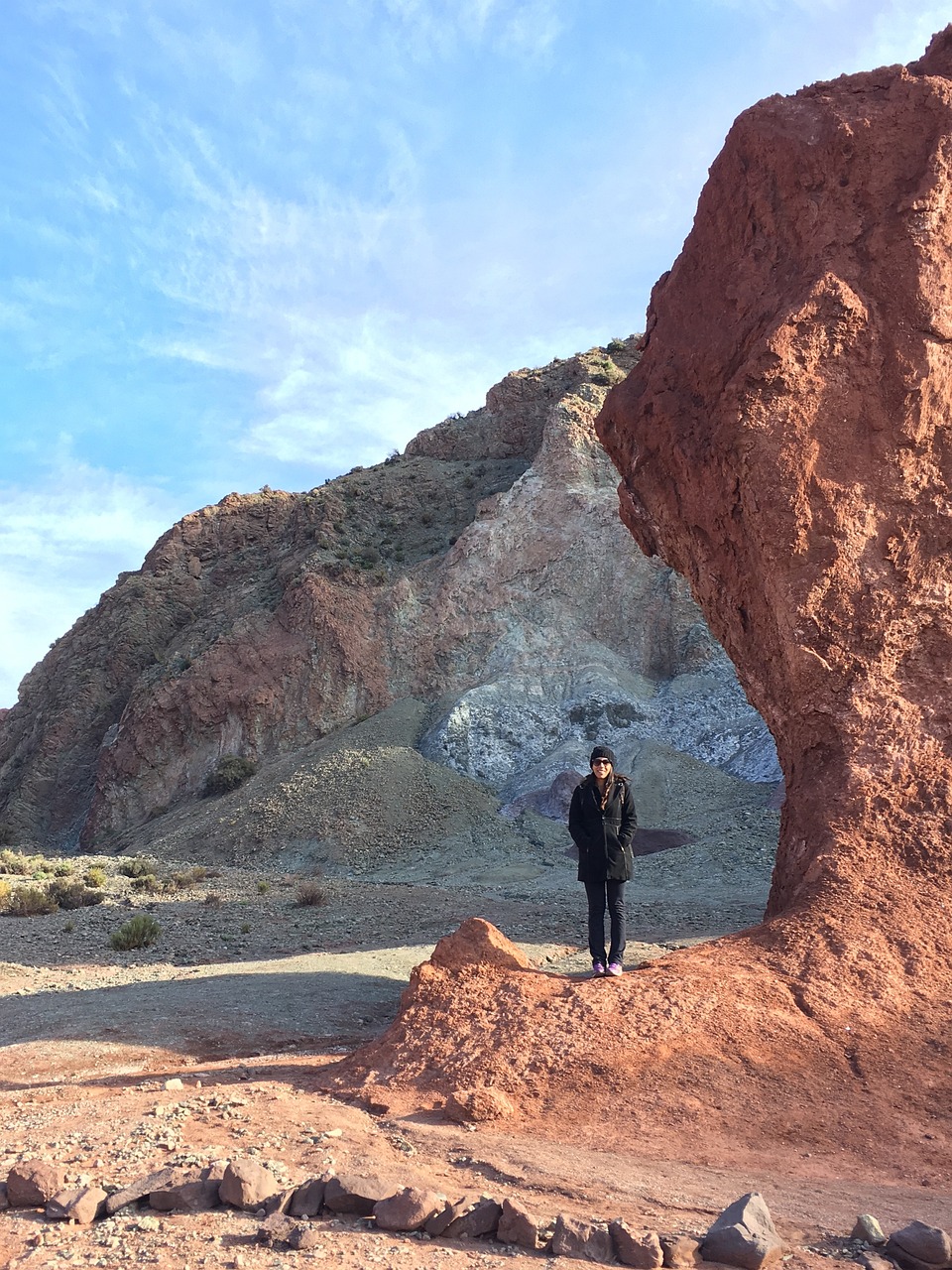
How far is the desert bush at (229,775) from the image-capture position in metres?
29.1

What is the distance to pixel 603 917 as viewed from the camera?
6.75 m

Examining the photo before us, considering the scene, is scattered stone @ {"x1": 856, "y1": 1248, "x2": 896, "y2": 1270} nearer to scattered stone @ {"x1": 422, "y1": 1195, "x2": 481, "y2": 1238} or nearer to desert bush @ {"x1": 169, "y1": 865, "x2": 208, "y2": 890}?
scattered stone @ {"x1": 422, "y1": 1195, "x2": 481, "y2": 1238}

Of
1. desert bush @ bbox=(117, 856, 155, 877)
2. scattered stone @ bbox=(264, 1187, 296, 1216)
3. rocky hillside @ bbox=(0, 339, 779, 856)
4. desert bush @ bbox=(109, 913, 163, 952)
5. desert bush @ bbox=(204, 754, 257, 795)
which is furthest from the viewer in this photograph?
desert bush @ bbox=(204, 754, 257, 795)

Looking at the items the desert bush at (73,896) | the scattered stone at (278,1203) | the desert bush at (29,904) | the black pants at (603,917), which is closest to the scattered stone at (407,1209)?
the scattered stone at (278,1203)

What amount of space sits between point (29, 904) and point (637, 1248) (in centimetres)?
1318

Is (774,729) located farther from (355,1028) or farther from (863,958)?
(355,1028)

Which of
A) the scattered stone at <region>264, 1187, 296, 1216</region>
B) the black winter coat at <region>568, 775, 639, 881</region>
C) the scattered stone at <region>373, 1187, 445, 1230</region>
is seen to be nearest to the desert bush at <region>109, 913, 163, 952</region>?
the black winter coat at <region>568, 775, 639, 881</region>

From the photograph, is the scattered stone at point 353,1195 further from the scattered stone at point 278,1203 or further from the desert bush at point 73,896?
the desert bush at point 73,896

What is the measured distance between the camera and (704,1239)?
3129 millimetres

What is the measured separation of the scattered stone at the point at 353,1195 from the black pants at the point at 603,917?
3.41m

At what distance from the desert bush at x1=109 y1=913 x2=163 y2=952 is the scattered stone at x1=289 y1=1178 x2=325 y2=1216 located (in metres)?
8.58

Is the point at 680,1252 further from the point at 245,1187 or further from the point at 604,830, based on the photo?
the point at 604,830

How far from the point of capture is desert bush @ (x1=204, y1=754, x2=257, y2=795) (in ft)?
95.5

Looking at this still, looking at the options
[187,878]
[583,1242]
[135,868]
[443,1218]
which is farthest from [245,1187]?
[135,868]
